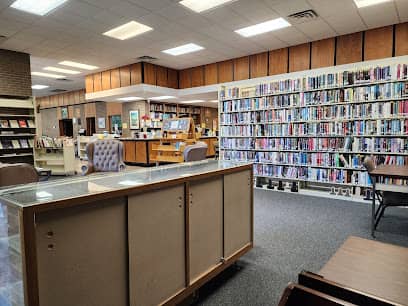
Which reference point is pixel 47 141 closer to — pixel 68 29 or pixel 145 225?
pixel 68 29

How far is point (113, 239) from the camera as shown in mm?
1510

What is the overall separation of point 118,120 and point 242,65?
6.88m

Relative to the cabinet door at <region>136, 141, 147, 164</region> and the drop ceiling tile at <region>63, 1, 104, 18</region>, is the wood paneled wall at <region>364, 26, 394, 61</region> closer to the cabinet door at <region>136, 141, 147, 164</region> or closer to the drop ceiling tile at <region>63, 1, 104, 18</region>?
the drop ceiling tile at <region>63, 1, 104, 18</region>

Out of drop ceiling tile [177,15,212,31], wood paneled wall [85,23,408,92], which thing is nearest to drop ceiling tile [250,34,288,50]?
wood paneled wall [85,23,408,92]

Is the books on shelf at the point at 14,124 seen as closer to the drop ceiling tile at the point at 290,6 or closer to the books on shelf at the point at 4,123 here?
the books on shelf at the point at 4,123

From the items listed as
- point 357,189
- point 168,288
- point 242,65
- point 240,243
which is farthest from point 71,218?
point 242,65

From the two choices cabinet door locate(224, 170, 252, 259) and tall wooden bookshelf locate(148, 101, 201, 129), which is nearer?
cabinet door locate(224, 170, 252, 259)

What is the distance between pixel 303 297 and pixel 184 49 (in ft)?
23.9

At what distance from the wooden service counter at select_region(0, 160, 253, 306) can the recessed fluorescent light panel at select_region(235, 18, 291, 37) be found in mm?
4427

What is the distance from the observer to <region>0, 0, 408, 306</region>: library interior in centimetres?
128

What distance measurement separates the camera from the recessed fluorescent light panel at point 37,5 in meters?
4.46

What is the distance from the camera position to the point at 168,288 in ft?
6.00

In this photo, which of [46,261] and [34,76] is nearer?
[46,261]

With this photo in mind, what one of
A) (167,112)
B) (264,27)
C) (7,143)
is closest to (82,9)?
(264,27)
